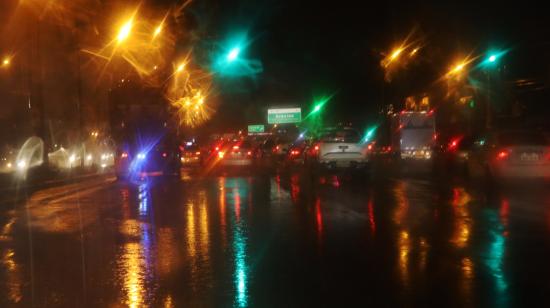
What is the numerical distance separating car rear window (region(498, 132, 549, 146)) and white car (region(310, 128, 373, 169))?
194 inches

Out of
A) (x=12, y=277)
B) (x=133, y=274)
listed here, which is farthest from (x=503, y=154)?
(x=12, y=277)

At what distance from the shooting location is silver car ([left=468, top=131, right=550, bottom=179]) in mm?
20281

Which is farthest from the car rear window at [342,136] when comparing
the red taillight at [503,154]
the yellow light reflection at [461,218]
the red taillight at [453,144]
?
the yellow light reflection at [461,218]

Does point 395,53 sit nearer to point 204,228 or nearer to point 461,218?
point 461,218

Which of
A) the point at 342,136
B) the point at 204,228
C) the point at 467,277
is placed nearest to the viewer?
the point at 467,277

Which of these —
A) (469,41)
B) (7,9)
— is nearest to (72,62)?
(7,9)

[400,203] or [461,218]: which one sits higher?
[400,203]

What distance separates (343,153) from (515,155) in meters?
6.14

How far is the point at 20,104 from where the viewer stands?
4512 cm

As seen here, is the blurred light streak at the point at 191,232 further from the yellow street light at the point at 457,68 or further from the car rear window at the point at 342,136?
the yellow street light at the point at 457,68

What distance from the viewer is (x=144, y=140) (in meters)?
30.9

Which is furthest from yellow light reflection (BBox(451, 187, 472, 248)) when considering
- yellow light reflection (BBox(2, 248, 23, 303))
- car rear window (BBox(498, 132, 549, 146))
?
yellow light reflection (BBox(2, 248, 23, 303))

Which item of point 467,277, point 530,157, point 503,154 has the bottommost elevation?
point 467,277

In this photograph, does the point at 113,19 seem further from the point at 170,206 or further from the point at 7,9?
the point at 170,206
